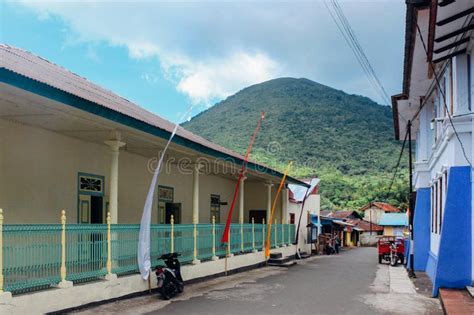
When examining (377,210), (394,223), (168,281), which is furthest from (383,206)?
(168,281)

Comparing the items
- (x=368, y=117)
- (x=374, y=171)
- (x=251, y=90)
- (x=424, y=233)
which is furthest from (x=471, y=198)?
(x=251, y=90)

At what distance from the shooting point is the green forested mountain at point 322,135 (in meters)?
69.3

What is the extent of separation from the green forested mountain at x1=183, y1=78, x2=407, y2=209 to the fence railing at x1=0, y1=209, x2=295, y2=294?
45.5 m

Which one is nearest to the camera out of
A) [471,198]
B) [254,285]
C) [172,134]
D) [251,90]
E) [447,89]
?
[471,198]

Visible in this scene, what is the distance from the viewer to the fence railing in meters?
7.46

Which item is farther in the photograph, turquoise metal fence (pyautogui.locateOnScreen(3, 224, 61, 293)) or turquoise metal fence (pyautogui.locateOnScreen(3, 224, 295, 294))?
turquoise metal fence (pyautogui.locateOnScreen(3, 224, 295, 294))

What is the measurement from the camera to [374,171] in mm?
73562

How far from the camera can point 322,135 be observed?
83062 mm

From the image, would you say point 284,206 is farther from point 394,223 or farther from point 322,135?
point 322,135

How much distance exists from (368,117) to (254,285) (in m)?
83.6

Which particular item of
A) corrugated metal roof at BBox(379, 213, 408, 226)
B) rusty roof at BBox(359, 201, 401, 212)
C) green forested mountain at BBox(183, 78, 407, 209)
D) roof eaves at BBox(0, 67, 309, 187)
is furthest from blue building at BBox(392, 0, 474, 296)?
rusty roof at BBox(359, 201, 401, 212)

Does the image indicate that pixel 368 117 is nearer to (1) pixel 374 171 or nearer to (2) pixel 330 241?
(1) pixel 374 171

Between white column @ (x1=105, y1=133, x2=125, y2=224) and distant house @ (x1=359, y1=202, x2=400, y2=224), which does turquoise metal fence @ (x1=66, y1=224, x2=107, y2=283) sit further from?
distant house @ (x1=359, y1=202, x2=400, y2=224)

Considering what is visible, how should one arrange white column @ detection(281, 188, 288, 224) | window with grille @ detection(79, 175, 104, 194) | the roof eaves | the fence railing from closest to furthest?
the roof eaves
the fence railing
window with grille @ detection(79, 175, 104, 194)
white column @ detection(281, 188, 288, 224)
